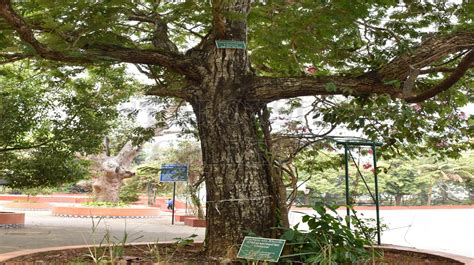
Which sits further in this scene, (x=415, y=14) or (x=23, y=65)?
(x=23, y=65)

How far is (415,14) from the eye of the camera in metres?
6.47

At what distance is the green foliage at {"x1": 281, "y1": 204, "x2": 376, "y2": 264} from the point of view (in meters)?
4.46

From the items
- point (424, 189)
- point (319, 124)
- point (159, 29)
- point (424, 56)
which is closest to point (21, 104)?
point (159, 29)

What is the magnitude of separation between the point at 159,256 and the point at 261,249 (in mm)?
1064

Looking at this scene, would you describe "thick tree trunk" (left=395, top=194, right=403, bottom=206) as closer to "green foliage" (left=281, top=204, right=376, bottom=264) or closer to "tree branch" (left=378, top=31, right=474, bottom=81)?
"green foliage" (left=281, top=204, right=376, bottom=264)

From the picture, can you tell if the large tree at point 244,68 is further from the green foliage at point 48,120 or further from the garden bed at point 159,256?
the green foliage at point 48,120

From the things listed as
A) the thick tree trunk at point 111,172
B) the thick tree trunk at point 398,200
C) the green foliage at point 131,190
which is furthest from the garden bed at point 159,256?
the thick tree trunk at point 398,200

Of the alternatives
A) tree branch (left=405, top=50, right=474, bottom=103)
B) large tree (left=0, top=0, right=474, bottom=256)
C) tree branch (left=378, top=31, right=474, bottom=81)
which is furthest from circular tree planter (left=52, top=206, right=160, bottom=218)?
tree branch (left=405, top=50, right=474, bottom=103)

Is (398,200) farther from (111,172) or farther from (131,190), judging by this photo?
(111,172)

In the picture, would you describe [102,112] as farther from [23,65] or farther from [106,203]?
[106,203]

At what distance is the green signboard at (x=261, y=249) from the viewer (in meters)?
4.11

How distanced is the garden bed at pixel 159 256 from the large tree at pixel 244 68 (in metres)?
0.44

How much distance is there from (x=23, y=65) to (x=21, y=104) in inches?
47.0

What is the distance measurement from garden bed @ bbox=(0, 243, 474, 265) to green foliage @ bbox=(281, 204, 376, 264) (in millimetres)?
260
